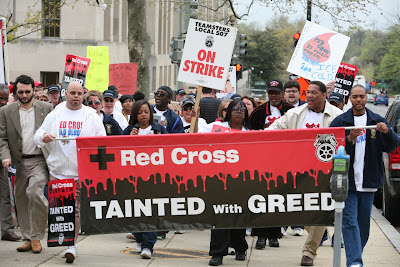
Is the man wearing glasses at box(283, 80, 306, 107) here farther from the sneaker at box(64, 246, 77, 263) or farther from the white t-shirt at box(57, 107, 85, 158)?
the sneaker at box(64, 246, 77, 263)

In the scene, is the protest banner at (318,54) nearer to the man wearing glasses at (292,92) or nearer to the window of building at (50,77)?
the man wearing glasses at (292,92)

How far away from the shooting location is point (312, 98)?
9203 mm

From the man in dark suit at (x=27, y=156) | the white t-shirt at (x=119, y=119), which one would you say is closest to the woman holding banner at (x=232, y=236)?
the man in dark suit at (x=27, y=156)

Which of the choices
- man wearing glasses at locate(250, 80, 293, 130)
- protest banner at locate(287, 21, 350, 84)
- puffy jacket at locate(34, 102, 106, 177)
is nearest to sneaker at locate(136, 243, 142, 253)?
puffy jacket at locate(34, 102, 106, 177)

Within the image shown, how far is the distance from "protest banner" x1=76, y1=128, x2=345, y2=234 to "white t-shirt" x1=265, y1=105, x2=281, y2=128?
2629 mm

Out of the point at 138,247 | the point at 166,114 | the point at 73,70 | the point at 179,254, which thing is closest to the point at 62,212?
the point at 138,247

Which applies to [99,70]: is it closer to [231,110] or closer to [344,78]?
[344,78]

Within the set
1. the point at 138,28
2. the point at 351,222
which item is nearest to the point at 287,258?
the point at 351,222

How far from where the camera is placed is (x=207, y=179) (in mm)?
8211

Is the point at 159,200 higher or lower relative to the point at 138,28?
lower

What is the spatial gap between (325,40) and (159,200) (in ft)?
25.3

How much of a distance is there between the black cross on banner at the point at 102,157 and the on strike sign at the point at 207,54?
231 cm

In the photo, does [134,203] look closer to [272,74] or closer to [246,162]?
[246,162]

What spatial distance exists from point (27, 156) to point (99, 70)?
10241 millimetres
